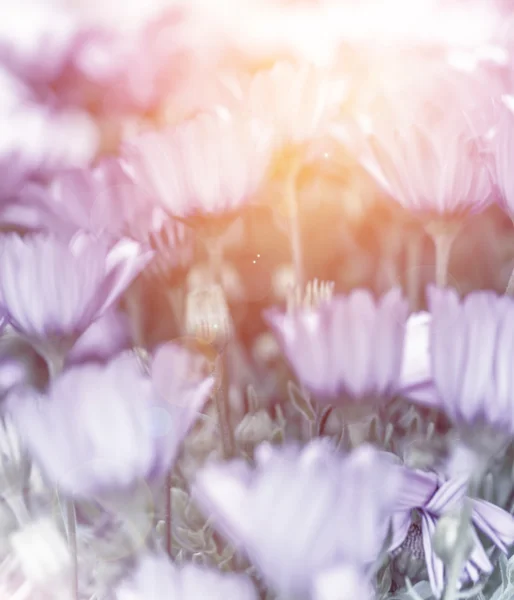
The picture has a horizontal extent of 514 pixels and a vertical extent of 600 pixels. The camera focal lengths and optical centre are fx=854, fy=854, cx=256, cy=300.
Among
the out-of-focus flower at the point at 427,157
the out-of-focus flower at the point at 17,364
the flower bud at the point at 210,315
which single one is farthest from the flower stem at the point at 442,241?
the out-of-focus flower at the point at 17,364

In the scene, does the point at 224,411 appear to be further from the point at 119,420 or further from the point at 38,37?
the point at 38,37

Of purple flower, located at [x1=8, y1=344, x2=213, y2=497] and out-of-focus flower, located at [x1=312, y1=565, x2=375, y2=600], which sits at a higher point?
purple flower, located at [x1=8, y1=344, x2=213, y2=497]

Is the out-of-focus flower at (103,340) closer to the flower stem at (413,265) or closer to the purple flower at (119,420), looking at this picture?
the purple flower at (119,420)

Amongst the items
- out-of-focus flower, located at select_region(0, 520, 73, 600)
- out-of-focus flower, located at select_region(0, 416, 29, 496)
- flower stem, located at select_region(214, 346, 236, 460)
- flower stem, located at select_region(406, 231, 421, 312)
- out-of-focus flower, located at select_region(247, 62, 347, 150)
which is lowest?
out-of-focus flower, located at select_region(0, 520, 73, 600)

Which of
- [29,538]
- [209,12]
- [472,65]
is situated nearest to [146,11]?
[209,12]

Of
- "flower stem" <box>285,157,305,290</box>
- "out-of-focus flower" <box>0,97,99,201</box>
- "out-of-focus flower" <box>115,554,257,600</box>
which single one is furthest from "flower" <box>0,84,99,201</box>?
"out-of-focus flower" <box>115,554,257,600</box>

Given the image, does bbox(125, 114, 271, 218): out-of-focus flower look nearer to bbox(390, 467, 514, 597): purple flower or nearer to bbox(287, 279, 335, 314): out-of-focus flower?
bbox(287, 279, 335, 314): out-of-focus flower
